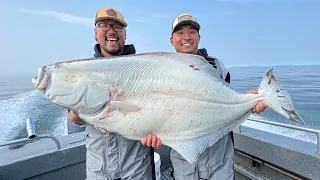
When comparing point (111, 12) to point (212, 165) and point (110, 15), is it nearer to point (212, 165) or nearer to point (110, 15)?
point (110, 15)

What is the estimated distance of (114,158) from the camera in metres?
2.08

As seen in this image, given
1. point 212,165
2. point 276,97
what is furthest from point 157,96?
point 276,97

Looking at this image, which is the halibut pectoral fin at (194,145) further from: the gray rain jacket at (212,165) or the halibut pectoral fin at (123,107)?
the halibut pectoral fin at (123,107)

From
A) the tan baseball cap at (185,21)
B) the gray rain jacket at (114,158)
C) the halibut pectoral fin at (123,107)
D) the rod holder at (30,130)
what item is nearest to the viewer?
the halibut pectoral fin at (123,107)

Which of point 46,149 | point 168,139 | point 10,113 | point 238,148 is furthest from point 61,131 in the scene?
point 168,139

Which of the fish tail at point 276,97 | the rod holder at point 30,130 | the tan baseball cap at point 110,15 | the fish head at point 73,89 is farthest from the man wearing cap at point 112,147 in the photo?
the fish tail at point 276,97

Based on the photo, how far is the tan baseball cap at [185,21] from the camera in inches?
91.9

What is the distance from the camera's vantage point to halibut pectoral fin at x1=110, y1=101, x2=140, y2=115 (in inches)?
70.4

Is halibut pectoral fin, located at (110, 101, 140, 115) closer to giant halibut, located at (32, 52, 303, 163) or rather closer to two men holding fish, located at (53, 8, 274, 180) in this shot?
giant halibut, located at (32, 52, 303, 163)

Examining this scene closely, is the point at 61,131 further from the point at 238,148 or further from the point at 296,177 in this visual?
the point at 296,177

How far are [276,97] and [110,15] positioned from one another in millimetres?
1674

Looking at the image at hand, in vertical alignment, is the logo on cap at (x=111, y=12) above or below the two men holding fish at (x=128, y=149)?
above

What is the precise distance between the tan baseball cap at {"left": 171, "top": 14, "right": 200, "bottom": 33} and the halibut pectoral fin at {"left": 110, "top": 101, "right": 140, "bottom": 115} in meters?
1.04

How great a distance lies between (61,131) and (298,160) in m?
8.19
